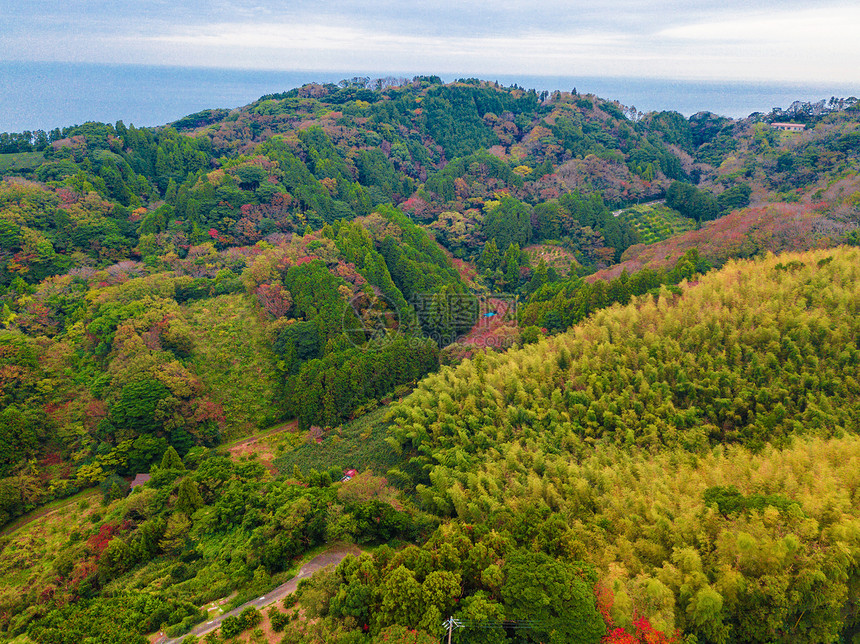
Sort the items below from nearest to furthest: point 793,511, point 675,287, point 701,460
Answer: point 793,511
point 701,460
point 675,287

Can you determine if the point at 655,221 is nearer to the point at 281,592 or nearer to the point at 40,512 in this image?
the point at 281,592

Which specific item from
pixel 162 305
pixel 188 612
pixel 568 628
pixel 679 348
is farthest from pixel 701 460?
pixel 162 305

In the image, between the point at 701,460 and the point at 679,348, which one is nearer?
the point at 701,460

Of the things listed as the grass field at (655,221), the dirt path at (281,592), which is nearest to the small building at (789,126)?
the grass field at (655,221)

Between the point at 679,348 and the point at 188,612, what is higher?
the point at 679,348

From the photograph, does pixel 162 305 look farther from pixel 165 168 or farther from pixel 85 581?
pixel 165 168
